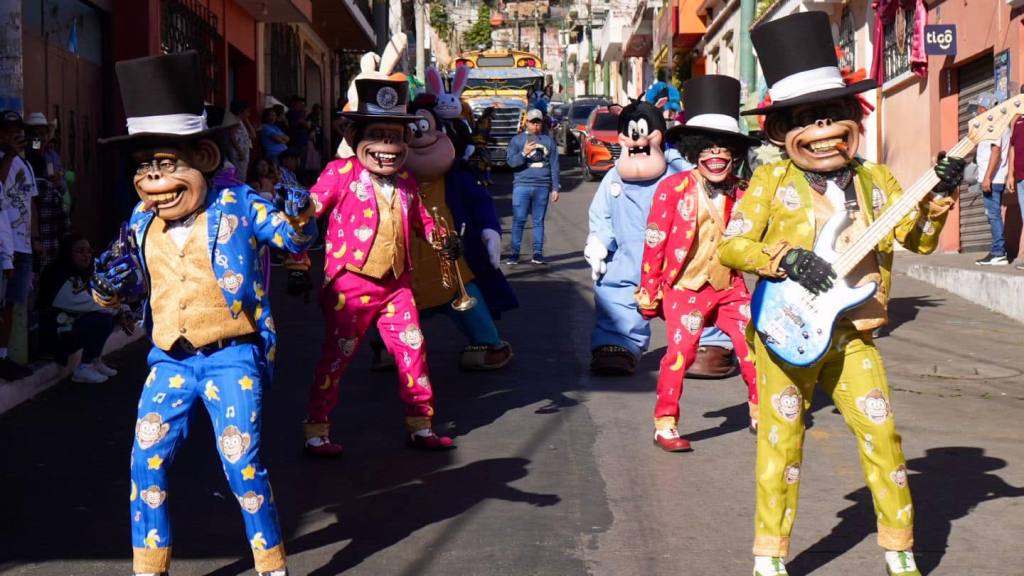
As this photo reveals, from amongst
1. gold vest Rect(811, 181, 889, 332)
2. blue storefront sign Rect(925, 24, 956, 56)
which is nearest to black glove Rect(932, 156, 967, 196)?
gold vest Rect(811, 181, 889, 332)

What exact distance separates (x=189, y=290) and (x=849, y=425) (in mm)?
2386

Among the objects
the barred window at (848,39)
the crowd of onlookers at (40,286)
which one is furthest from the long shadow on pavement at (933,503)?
the barred window at (848,39)

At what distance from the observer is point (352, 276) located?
290 inches

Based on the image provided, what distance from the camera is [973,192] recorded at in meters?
17.6

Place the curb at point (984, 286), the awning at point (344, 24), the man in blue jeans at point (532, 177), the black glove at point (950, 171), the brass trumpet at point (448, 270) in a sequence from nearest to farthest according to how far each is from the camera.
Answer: the black glove at point (950, 171)
the brass trumpet at point (448, 270)
the curb at point (984, 286)
the man in blue jeans at point (532, 177)
the awning at point (344, 24)

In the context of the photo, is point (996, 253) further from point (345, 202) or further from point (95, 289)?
point (95, 289)

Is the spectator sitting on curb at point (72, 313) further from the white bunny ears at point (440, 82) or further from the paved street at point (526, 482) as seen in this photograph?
the white bunny ears at point (440, 82)

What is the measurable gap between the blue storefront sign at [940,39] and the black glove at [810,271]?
14.2 meters

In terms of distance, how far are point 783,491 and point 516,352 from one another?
19.0ft

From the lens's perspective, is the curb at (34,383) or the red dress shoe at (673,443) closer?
the red dress shoe at (673,443)

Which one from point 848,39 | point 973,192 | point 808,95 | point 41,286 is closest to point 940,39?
point 973,192

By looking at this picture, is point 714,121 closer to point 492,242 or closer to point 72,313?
point 492,242

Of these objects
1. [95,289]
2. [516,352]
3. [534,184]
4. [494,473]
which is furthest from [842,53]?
[95,289]

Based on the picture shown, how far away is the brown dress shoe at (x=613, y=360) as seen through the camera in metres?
9.84
